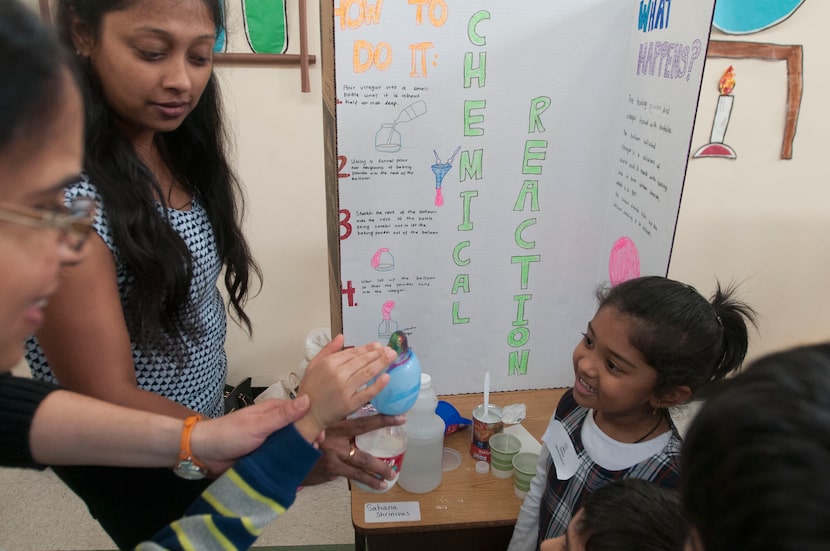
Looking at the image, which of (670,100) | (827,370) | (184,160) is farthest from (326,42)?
(827,370)

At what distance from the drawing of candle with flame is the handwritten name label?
6.06 ft

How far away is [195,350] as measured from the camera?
3.30 feet

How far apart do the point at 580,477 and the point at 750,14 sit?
6.26ft

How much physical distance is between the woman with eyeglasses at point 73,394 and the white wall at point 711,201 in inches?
61.9

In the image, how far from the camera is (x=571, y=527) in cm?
85

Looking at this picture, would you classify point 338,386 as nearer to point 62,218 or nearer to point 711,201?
point 62,218

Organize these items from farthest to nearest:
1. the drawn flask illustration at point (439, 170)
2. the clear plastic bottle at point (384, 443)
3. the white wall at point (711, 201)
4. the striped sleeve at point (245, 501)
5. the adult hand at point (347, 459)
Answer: the white wall at point (711, 201), the drawn flask illustration at point (439, 170), the clear plastic bottle at point (384, 443), the adult hand at point (347, 459), the striped sleeve at point (245, 501)

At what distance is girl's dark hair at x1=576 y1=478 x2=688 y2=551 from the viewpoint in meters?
0.72

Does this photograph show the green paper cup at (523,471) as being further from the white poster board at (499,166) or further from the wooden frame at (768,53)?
the wooden frame at (768,53)

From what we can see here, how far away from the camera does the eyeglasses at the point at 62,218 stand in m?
0.45

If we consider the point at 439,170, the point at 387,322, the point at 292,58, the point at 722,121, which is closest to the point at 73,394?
the point at 387,322

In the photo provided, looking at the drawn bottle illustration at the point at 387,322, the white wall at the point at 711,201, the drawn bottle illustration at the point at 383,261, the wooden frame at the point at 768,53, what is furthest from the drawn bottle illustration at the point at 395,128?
the wooden frame at the point at 768,53

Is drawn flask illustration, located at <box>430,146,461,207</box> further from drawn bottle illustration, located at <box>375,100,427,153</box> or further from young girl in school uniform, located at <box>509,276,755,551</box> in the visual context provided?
young girl in school uniform, located at <box>509,276,755,551</box>

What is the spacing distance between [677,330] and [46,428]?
100cm
